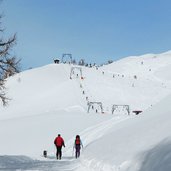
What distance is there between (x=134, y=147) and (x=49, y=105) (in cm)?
5590

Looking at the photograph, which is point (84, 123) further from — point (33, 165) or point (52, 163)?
point (33, 165)

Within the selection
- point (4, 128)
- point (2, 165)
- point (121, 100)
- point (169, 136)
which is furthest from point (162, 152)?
point (121, 100)

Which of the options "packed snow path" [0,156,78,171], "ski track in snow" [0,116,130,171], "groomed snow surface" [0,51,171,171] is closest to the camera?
"groomed snow surface" [0,51,171,171]

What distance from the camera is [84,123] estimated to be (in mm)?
41438

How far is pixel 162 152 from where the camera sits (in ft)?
32.2

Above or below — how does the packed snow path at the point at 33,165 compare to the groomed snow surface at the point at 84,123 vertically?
below

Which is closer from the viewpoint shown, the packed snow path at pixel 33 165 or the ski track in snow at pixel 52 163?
the ski track in snow at pixel 52 163

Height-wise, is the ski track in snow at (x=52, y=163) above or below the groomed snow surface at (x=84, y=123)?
below

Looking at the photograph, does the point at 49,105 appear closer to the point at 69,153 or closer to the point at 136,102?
the point at 136,102

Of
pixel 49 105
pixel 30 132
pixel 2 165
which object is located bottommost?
pixel 2 165

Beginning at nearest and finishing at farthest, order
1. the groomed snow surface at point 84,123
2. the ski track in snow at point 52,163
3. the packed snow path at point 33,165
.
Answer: the groomed snow surface at point 84,123
the ski track in snow at point 52,163
the packed snow path at point 33,165

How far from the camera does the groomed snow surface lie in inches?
493

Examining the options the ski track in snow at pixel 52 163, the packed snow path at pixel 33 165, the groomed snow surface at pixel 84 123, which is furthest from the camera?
the packed snow path at pixel 33 165

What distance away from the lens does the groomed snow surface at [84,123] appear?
41.1 feet
